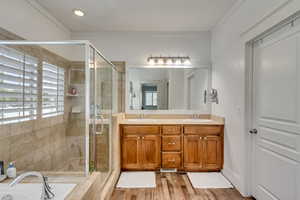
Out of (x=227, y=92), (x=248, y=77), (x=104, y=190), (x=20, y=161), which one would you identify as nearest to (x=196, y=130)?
(x=227, y=92)

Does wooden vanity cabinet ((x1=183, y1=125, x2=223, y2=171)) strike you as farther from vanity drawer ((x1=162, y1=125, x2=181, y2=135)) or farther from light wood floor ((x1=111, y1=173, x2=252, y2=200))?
light wood floor ((x1=111, y1=173, x2=252, y2=200))

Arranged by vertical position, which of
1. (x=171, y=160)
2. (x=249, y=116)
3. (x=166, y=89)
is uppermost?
(x=166, y=89)

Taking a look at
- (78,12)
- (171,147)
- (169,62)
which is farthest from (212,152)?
(78,12)

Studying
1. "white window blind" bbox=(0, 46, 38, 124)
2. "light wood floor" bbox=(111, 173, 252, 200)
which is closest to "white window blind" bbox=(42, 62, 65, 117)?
"white window blind" bbox=(0, 46, 38, 124)

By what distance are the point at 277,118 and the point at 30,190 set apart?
2.45m

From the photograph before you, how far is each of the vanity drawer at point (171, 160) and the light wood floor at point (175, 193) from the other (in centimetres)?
44

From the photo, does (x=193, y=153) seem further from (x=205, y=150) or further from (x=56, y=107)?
(x=56, y=107)

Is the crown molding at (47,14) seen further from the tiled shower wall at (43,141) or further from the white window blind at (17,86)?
the white window blind at (17,86)

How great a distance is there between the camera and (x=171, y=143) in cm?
349

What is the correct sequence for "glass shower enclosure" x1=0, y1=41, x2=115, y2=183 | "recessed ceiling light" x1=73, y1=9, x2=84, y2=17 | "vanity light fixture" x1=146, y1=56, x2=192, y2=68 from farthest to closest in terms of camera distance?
"vanity light fixture" x1=146, y1=56, x2=192, y2=68
"recessed ceiling light" x1=73, y1=9, x2=84, y2=17
"glass shower enclosure" x1=0, y1=41, x2=115, y2=183

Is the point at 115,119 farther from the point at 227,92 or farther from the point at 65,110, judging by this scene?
the point at 227,92

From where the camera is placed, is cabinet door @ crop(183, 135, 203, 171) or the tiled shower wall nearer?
the tiled shower wall

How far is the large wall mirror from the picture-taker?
4.02 meters

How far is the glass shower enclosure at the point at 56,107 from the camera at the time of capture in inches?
85.5
